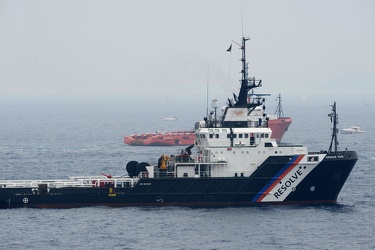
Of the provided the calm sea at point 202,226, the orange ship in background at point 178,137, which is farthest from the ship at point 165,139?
the calm sea at point 202,226

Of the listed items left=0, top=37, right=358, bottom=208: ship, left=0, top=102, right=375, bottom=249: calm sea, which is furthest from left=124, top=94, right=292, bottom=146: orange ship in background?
left=0, top=37, right=358, bottom=208: ship

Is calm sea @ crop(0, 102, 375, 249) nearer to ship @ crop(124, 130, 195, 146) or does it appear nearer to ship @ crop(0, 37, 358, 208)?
ship @ crop(0, 37, 358, 208)

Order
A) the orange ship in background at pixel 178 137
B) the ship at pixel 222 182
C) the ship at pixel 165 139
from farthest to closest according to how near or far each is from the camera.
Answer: the orange ship in background at pixel 178 137 < the ship at pixel 165 139 < the ship at pixel 222 182

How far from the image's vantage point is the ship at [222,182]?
6450 cm

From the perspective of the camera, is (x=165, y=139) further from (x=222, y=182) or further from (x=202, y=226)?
(x=202, y=226)

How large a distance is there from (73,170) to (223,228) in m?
33.1

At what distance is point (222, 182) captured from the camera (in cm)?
6456

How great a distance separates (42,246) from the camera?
175 feet

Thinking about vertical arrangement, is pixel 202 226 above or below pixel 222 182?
below

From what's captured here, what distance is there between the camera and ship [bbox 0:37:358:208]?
6450 centimetres

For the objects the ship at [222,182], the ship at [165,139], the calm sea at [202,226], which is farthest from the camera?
the ship at [165,139]

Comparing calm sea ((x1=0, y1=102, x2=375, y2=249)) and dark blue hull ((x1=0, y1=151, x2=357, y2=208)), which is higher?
dark blue hull ((x1=0, y1=151, x2=357, y2=208))

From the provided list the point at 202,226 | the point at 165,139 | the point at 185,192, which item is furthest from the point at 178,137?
the point at 202,226

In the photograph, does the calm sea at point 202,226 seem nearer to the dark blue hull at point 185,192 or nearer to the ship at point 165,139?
the dark blue hull at point 185,192
